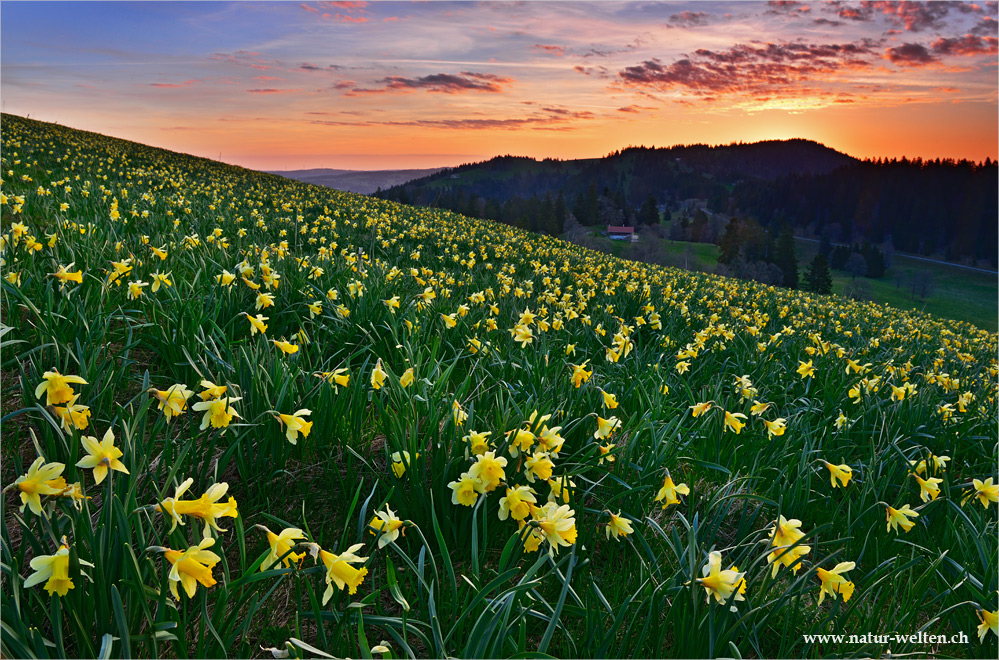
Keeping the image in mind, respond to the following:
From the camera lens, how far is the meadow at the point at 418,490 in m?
1.57

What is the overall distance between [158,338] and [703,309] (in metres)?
7.41

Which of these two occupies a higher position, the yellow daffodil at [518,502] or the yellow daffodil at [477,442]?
the yellow daffodil at [477,442]

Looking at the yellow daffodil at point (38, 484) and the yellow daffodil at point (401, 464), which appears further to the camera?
the yellow daffodil at point (401, 464)

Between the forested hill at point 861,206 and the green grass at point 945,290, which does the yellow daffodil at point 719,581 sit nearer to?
the forested hill at point 861,206

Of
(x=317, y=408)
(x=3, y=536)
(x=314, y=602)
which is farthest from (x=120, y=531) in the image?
(x=317, y=408)

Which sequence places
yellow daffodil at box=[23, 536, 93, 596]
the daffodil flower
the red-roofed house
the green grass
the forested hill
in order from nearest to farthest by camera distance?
1. yellow daffodil at box=[23, 536, 93, 596]
2. the daffodil flower
3. the green grass
4. the forested hill
5. the red-roofed house

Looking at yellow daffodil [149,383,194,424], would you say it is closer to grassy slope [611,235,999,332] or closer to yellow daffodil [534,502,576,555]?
yellow daffodil [534,502,576,555]

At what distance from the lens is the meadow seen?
1.57 metres

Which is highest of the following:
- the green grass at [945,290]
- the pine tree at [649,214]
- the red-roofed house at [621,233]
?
the pine tree at [649,214]

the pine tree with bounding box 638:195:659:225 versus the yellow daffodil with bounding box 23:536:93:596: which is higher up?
the pine tree with bounding box 638:195:659:225

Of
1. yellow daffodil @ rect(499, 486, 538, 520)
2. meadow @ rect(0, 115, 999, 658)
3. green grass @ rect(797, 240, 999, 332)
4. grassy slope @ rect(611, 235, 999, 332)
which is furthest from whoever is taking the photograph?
grassy slope @ rect(611, 235, 999, 332)

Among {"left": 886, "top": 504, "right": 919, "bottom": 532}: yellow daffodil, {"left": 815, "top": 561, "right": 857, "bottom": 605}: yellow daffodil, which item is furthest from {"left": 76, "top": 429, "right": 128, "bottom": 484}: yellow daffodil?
{"left": 886, "top": 504, "right": 919, "bottom": 532}: yellow daffodil

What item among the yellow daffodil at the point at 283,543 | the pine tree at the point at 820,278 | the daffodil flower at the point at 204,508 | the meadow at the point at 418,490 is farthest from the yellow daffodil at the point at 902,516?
the pine tree at the point at 820,278

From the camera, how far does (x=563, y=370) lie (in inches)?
161
